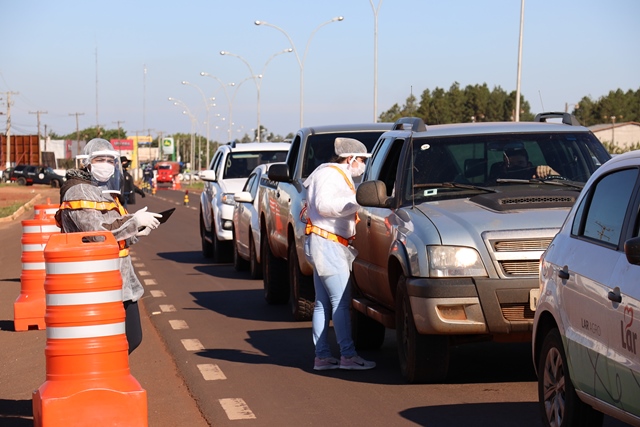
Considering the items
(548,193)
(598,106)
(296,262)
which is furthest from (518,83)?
(598,106)

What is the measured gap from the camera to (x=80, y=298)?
703 centimetres

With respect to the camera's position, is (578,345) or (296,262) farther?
(296,262)

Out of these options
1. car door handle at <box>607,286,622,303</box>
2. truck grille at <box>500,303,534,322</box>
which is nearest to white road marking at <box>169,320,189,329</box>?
truck grille at <box>500,303,534,322</box>

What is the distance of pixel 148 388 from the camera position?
31.3ft

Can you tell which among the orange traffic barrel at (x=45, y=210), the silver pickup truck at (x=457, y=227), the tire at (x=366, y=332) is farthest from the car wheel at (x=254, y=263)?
the silver pickup truck at (x=457, y=227)

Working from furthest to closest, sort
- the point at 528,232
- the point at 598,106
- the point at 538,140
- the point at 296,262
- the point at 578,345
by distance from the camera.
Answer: the point at 598,106
the point at 296,262
the point at 538,140
the point at 528,232
the point at 578,345

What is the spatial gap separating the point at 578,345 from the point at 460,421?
156cm

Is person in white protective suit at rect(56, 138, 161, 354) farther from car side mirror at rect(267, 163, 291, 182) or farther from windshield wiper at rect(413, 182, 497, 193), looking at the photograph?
car side mirror at rect(267, 163, 291, 182)

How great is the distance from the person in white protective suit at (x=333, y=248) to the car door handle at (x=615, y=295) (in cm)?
412

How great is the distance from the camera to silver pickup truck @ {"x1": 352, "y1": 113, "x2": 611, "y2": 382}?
8.77m

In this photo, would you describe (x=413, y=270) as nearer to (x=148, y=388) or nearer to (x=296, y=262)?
(x=148, y=388)

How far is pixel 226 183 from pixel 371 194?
529 inches

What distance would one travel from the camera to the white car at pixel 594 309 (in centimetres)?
594

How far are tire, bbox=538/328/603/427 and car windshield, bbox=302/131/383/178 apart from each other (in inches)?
301
